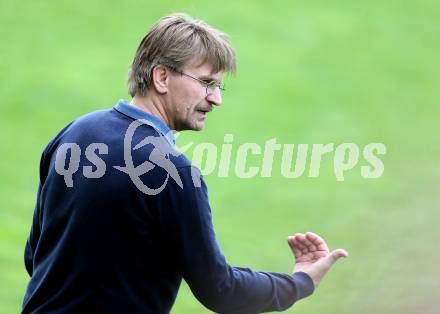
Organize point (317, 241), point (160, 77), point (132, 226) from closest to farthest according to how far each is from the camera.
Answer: point (132, 226), point (160, 77), point (317, 241)

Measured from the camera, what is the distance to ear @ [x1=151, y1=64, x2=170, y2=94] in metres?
2.99

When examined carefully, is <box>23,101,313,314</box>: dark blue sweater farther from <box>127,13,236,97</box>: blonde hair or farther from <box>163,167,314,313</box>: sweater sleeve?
<box>127,13,236,97</box>: blonde hair

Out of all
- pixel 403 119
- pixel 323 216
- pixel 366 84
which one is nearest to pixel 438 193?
pixel 323 216

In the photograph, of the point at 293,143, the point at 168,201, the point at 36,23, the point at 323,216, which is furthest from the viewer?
the point at 36,23

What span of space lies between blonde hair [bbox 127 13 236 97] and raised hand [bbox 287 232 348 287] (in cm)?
58

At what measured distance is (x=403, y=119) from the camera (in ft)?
26.7

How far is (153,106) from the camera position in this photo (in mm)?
2984

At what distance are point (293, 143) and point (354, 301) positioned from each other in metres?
2.44

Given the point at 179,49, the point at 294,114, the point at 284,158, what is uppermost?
the point at 294,114

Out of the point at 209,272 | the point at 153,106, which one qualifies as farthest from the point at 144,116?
the point at 209,272

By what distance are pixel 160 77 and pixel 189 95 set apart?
10cm

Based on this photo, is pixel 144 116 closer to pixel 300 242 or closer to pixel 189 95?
pixel 189 95

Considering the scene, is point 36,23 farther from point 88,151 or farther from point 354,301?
point 88,151

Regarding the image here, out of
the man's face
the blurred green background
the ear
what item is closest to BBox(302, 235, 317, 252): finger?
the man's face
